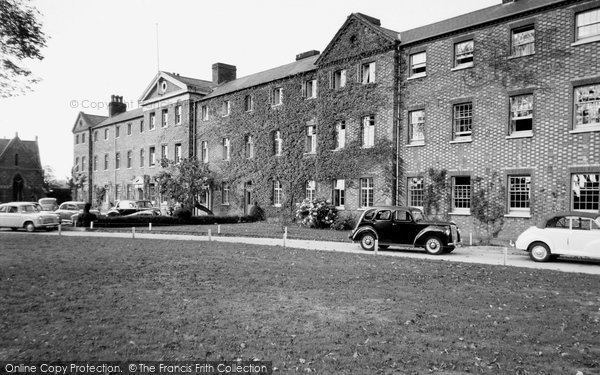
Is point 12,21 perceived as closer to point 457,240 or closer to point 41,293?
point 41,293

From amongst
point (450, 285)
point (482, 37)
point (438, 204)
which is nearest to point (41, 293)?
point (450, 285)

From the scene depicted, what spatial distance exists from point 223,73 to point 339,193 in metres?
22.1

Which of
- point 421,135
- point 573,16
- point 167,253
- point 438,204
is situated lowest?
point 167,253

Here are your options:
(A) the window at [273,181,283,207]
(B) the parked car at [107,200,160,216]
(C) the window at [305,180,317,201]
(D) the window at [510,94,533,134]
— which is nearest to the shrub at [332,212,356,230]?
(C) the window at [305,180,317,201]

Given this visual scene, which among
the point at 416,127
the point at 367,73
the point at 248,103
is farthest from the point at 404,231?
the point at 248,103

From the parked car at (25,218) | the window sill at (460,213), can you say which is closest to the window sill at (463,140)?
the window sill at (460,213)

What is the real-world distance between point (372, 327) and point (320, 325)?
2.40 feet

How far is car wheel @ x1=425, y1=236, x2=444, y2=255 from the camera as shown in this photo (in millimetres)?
16438

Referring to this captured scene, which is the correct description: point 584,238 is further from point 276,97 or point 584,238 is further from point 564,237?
point 276,97

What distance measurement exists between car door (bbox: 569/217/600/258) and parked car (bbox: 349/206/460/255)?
370cm

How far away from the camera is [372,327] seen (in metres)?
6.64

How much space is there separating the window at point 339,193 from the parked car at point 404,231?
33.5 feet

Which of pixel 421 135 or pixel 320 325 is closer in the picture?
pixel 320 325

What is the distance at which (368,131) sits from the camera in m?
26.9
